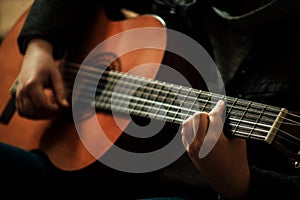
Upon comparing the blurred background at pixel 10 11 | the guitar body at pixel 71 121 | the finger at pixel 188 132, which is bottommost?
the blurred background at pixel 10 11

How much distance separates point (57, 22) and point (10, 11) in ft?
2.00

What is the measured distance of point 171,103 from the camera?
812 mm

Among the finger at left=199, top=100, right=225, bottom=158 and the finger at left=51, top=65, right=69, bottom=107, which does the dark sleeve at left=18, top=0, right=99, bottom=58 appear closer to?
the finger at left=51, top=65, right=69, bottom=107

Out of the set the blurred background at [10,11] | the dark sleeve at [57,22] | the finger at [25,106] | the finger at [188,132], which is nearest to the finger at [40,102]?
the finger at [25,106]

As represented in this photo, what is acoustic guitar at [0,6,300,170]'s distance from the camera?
65 centimetres

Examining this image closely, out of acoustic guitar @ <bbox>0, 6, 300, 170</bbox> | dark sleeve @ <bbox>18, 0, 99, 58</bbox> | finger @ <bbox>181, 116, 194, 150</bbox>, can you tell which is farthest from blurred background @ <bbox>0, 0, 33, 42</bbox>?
finger @ <bbox>181, 116, 194, 150</bbox>

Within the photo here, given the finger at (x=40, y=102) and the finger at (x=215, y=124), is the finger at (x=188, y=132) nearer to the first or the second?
the finger at (x=215, y=124)

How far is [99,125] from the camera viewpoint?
0.94 metres

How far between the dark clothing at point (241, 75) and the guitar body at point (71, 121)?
34mm

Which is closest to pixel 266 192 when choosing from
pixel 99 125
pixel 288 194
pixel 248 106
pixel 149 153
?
pixel 288 194

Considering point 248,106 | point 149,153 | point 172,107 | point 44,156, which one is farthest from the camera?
point 44,156

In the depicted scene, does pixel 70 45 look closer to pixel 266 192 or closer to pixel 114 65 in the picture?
pixel 114 65

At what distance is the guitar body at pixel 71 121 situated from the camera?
0.93 meters

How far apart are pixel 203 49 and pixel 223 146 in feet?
1.00
